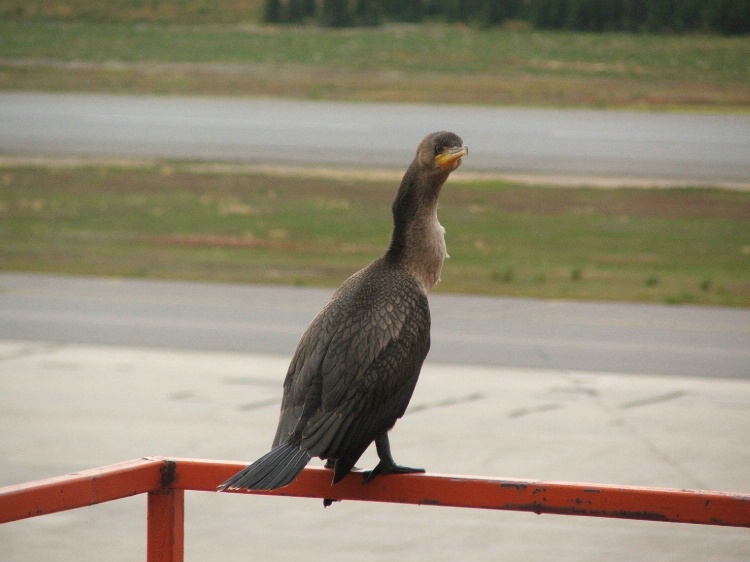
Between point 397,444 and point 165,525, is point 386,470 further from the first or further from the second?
point 397,444

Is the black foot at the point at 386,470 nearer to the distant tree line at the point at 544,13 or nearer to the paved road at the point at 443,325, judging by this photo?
the paved road at the point at 443,325

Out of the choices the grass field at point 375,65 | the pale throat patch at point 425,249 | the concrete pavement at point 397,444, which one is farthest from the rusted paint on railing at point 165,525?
the grass field at point 375,65

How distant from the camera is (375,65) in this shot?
3259 cm

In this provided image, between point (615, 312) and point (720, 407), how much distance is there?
18.5 ft

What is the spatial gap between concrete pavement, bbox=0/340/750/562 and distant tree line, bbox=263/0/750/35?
12833mm

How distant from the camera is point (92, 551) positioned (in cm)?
684

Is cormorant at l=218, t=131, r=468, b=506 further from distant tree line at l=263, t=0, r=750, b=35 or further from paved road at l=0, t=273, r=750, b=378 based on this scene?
distant tree line at l=263, t=0, r=750, b=35

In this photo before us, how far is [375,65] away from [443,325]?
1904 centimetres

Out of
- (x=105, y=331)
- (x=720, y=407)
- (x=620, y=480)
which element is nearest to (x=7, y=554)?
(x=620, y=480)

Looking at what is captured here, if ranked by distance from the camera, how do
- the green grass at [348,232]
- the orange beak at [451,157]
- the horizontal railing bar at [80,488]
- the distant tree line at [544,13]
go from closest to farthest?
the horizontal railing bar at [80,488] → the orange beak at [451,157] → the green grass at [348,232] → the distant tree line at [544,13]

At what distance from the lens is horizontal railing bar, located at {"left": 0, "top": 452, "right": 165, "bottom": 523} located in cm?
309

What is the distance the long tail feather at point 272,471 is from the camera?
3195mm

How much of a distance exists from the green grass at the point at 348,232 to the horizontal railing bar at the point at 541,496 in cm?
1410

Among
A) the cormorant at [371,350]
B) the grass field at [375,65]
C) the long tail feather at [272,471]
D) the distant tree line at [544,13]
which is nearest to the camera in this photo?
the long tail feather at [272,471]
